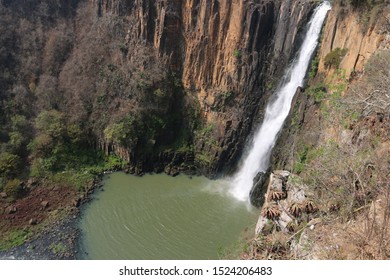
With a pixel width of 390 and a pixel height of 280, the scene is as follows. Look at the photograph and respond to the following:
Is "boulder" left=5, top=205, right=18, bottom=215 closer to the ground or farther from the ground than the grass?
farther from the ground

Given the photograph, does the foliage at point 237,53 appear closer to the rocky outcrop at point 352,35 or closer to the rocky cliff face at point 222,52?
the rocky cliff face at point 222,52

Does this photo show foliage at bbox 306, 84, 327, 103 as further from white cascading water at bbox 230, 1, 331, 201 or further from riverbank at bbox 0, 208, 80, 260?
riverbank at bbox 0, 208, 80, 260

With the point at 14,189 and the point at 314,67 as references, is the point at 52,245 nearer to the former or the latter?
the point at 14,189

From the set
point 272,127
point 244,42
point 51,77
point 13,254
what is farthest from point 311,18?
point 13,254

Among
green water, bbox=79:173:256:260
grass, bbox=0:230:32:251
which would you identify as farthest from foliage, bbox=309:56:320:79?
grass, bbox=0:230:32:251

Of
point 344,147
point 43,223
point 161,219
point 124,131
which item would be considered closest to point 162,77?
point 124,131

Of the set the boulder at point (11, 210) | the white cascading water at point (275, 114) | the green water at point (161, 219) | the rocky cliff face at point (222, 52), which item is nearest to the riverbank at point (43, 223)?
the boulder at point (11, 210)
